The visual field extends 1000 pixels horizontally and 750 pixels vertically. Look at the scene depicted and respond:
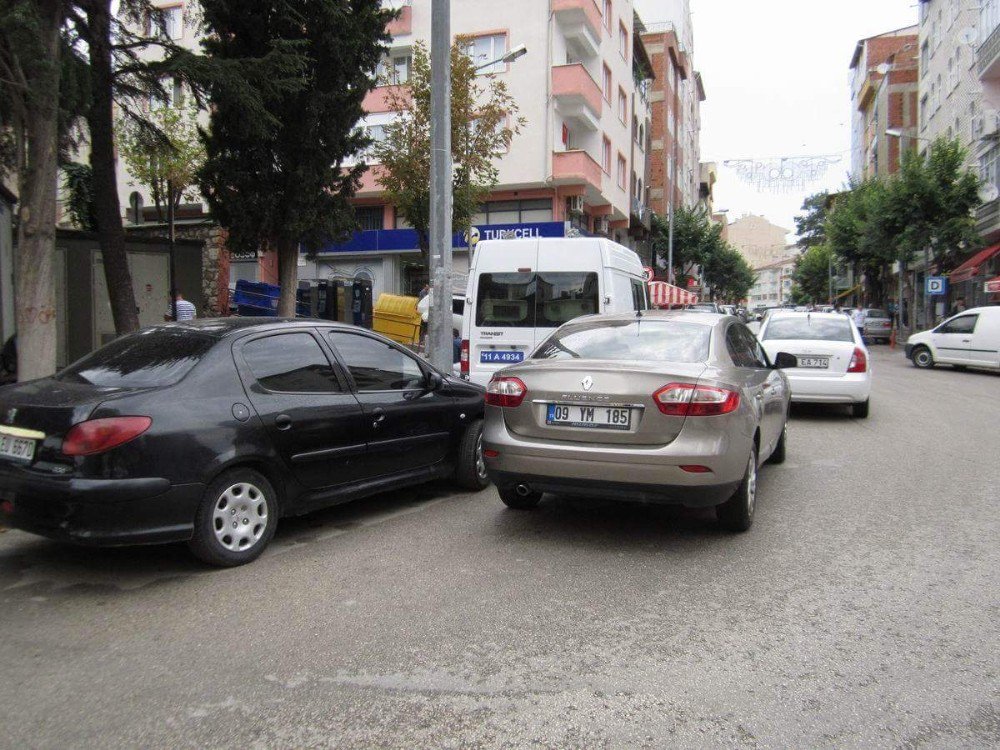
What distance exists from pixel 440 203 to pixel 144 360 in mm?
5884

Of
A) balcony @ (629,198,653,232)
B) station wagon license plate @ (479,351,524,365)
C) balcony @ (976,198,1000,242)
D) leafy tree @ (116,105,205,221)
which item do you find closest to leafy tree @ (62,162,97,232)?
leafy tree @ (116,105,205,221)

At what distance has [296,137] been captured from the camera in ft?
41.7

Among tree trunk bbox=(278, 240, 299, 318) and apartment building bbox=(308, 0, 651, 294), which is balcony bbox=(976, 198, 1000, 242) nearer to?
apartment building bbox=(308, 0, 651, 294)

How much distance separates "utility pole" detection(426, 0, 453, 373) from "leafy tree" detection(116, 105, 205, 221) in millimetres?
3272

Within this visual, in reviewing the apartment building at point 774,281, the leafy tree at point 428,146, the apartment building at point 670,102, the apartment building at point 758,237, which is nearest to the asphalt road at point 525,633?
the leafy tree at point 428,146

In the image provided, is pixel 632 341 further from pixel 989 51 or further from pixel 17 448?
pixel 989 51

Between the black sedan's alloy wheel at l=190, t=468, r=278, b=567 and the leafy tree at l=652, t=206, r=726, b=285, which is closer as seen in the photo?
the black sedan's alloy wheel at l=190, t=468, r=278, b=567

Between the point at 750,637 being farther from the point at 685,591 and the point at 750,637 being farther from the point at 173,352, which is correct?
the point at 173,352

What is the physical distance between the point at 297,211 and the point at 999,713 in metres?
12.1

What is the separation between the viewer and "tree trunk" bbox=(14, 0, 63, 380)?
702cm

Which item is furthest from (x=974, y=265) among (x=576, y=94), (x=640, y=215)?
(x=576, y=94)

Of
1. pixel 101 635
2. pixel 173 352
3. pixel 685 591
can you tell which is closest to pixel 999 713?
pixel 685 591

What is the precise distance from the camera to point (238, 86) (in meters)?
8.62

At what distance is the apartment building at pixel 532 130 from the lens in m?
27.5
